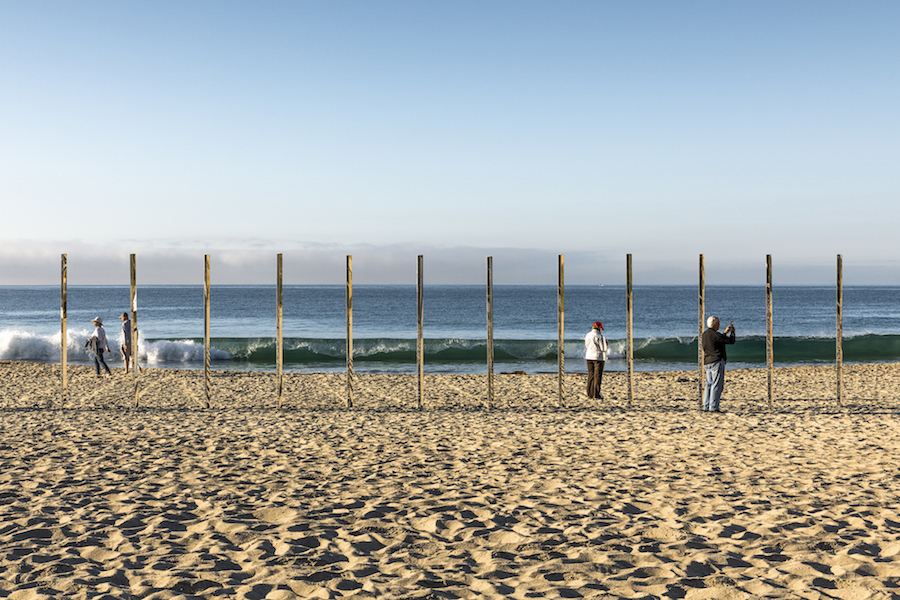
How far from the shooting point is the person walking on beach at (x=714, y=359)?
10844 millimetres

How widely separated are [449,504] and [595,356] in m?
7.68

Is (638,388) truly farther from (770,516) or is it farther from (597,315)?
(597,315)

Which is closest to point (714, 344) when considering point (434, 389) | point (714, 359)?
point (714, 359)

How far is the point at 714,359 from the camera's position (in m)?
11.0

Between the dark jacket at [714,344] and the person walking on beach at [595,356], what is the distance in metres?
2.08

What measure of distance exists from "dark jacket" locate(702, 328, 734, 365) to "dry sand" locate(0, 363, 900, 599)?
3.21 ft

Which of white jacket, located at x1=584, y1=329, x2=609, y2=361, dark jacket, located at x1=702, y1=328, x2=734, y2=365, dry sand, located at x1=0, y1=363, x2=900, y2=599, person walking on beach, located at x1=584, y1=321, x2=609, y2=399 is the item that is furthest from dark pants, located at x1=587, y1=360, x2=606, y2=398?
dark jacket, located at x1=702, y1=328, x2=734, y2=365

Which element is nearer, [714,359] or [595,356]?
[714,359]

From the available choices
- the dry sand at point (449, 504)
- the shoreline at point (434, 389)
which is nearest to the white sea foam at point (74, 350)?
the shoreline at point (434, 389)

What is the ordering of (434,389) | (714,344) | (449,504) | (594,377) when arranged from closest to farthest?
1. (449,504)
2. (714,344)
3. (594,377)
4. (434,389)

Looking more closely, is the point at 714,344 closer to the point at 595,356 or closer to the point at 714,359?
the point at 714,359

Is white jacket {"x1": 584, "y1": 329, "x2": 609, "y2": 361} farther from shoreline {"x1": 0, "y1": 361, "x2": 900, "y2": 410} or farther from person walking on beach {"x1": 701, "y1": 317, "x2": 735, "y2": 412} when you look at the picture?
person walking on beach {"x1": 701, "y1": 317, "x2": 735, "y2": 412}

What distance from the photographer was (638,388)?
50.6 feet

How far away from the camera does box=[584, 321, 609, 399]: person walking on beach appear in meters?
12.8
